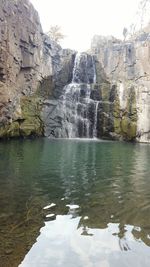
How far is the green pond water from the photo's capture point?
634 centimetres

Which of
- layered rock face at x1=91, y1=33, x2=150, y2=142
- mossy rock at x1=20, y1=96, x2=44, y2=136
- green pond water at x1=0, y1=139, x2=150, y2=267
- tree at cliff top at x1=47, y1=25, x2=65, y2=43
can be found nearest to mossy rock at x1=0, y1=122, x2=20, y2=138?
mossy rock at x1=20, y1=96, x2=44, y2=136

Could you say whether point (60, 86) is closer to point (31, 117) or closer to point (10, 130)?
point (31, 117)

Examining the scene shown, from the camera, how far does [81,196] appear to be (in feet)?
36.2

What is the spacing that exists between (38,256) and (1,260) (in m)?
0.72

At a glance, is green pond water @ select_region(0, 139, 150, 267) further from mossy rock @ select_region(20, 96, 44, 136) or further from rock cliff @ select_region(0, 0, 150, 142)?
mossy rock @ select_region(20, 96, 44, 136)

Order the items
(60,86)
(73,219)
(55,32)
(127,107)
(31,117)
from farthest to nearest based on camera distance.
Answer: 1. (55,32)
2. (60,86)
3. (127,107)
4. (31,117)
5. (73,219)

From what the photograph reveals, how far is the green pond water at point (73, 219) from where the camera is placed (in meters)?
6.34

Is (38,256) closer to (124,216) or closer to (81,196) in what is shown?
(124,216)

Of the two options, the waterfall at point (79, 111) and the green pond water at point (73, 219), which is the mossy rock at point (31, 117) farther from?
the green pond water at point (73, 219)

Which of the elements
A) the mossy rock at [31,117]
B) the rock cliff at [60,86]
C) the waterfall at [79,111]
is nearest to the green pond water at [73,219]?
the rock cliff at [60,86]

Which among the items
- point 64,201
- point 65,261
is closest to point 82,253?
point 65,261

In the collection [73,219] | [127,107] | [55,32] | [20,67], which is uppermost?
[55,32]

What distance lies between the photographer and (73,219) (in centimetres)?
858

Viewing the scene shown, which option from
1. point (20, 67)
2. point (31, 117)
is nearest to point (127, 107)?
point (31, 117)
